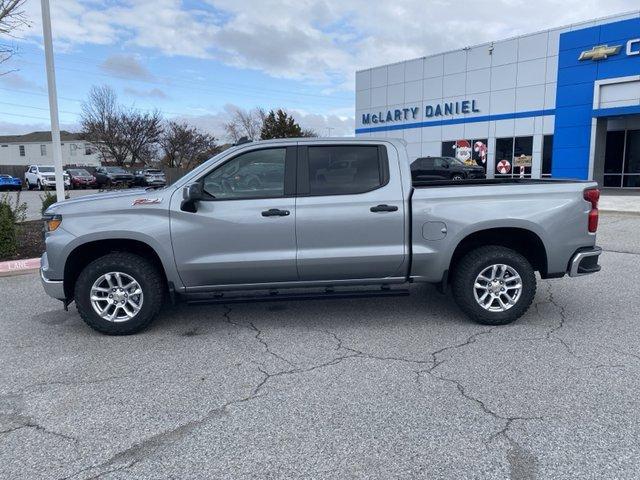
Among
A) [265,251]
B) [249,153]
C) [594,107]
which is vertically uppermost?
[594,107]

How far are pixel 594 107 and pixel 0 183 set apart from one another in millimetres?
36204

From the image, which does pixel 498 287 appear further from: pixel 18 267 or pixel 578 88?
pixel 578 88

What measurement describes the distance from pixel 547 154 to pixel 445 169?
6000 mm

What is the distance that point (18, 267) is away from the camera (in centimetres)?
837

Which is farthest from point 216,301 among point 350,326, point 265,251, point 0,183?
point 0,183

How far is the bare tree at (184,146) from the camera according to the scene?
56219 mm

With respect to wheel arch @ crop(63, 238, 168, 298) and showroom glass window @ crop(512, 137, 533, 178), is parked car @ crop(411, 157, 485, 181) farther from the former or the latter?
wheel arch @ crop(63, 238, 168, 298)

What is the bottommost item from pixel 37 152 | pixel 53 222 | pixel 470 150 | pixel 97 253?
pixel 97 253

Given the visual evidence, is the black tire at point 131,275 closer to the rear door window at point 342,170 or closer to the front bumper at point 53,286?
the front bumper at point 53,286

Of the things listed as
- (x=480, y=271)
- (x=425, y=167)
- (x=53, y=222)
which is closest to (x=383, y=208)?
(x=480, y=271)

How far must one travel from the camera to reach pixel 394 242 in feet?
16.7

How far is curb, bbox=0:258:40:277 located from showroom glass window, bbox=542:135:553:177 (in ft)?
85.9

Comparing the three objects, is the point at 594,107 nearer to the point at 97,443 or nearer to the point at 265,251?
the point at 265,251

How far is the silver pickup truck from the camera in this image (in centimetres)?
492
